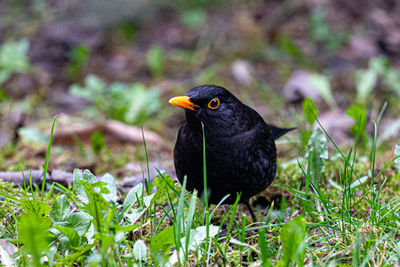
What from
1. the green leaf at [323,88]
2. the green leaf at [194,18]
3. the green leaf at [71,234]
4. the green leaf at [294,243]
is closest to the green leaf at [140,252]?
the green leaf at [71,234]

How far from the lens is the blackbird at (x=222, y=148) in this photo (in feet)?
8.86

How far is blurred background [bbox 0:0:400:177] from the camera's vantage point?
474 cm

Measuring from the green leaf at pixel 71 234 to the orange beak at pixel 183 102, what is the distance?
0.99 meters

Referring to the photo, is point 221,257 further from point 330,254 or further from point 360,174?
point 360,174

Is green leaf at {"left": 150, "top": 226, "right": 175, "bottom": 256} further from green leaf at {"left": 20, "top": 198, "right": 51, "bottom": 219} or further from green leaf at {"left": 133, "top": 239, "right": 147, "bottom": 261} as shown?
green leaf at {"left": 20, "top": 198, "right": 51, "bottom": 219}

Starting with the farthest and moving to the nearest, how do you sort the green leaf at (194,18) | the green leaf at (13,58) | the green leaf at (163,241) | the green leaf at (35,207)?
the green leaf at (194,18) → the green leaf at (13,58) → the green leaf at (35,207) → the green leaf at (163,241)

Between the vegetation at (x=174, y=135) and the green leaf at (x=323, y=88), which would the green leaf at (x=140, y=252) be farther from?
the green leaf at (x=323, y=88)

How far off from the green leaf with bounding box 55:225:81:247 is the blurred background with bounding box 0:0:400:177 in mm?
1708

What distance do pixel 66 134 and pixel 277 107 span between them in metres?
2.55

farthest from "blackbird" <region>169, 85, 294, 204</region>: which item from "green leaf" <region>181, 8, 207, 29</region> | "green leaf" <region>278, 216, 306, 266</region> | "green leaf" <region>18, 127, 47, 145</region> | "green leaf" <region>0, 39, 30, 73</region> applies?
"green leaf" <region>181, 8, 207, 29</region>

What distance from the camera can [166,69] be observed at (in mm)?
7016

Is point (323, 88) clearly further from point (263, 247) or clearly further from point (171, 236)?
point (171, 236)

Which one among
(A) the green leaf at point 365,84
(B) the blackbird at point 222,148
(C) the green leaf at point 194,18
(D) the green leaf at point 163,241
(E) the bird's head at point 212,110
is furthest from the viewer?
(C) the green leaf at point 194,18

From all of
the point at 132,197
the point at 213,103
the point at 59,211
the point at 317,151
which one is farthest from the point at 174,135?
the point at 59,211
